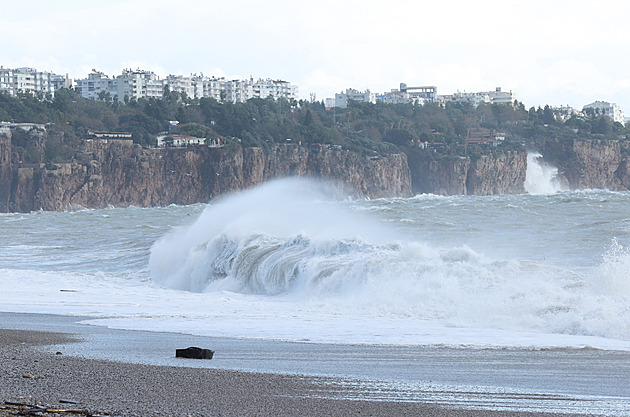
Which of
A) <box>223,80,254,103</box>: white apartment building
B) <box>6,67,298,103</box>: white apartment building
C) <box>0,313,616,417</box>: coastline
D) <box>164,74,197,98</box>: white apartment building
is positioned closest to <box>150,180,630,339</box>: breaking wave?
<box>0,313,616,417</box>: coastline

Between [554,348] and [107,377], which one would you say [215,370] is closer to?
[107,377]

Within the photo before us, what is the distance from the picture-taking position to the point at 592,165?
128375 millimetres

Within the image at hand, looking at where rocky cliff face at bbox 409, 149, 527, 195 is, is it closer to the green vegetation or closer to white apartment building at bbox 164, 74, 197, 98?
the green vegetation

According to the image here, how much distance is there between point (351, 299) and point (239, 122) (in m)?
102

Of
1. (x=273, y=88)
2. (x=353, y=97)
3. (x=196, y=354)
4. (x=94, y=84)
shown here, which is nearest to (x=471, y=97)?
(x=353, y=97)

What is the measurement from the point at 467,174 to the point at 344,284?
110 metres

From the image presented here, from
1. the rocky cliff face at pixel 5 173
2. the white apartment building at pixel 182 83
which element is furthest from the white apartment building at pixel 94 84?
the rocky cliff face at pixel 5 173

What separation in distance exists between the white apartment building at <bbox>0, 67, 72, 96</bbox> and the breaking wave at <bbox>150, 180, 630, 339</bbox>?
13925cm

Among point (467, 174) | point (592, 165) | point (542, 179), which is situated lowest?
point (542, 179)

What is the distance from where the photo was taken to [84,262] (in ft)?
79.8

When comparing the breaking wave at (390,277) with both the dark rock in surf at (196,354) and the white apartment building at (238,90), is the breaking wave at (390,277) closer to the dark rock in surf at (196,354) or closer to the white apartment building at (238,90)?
the dark rock in surf at (196,354)

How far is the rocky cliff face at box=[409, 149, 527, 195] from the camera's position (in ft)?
398

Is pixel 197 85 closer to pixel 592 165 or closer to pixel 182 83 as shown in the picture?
pixel 182 83

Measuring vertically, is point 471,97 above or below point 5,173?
above
